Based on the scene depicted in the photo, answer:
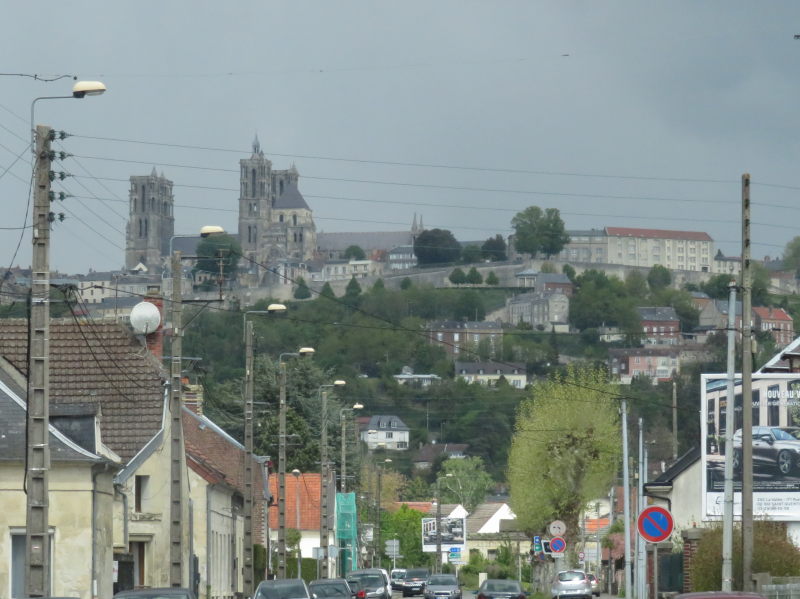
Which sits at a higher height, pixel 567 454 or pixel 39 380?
pixel 39 380

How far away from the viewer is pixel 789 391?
51.8 meters

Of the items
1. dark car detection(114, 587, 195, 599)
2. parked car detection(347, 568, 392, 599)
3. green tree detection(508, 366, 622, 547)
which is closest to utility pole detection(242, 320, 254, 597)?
parked car detection(347, 568, 392, 599)

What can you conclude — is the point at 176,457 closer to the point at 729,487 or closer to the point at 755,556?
the point at 729,487

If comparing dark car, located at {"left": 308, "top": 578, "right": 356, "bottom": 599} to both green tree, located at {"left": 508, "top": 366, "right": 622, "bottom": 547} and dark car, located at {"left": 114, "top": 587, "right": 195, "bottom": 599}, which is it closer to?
dark car, located at {"left": 114, "top": 587, "right": 195, "bottom": 599}

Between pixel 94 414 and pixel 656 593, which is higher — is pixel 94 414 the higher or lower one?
the higher one

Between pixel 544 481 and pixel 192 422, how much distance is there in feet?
69.7

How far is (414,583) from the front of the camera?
7881 cm

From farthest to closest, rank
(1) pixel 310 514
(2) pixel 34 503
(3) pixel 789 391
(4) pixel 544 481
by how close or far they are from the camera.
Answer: (1) pixel 310 514 < (4) pixel 544 481 < (3) pixel 789 391 < (2) pixel 34 503

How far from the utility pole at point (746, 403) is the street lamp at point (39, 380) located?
13.1m

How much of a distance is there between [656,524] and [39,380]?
1124 cm

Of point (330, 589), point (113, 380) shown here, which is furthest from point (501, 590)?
point (113, 380)

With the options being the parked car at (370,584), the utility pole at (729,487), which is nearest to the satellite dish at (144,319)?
the parked car at (370,584)

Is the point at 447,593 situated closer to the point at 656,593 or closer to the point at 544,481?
the point at 656,593

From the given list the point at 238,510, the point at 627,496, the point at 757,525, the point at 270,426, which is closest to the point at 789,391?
the point at 627,496
